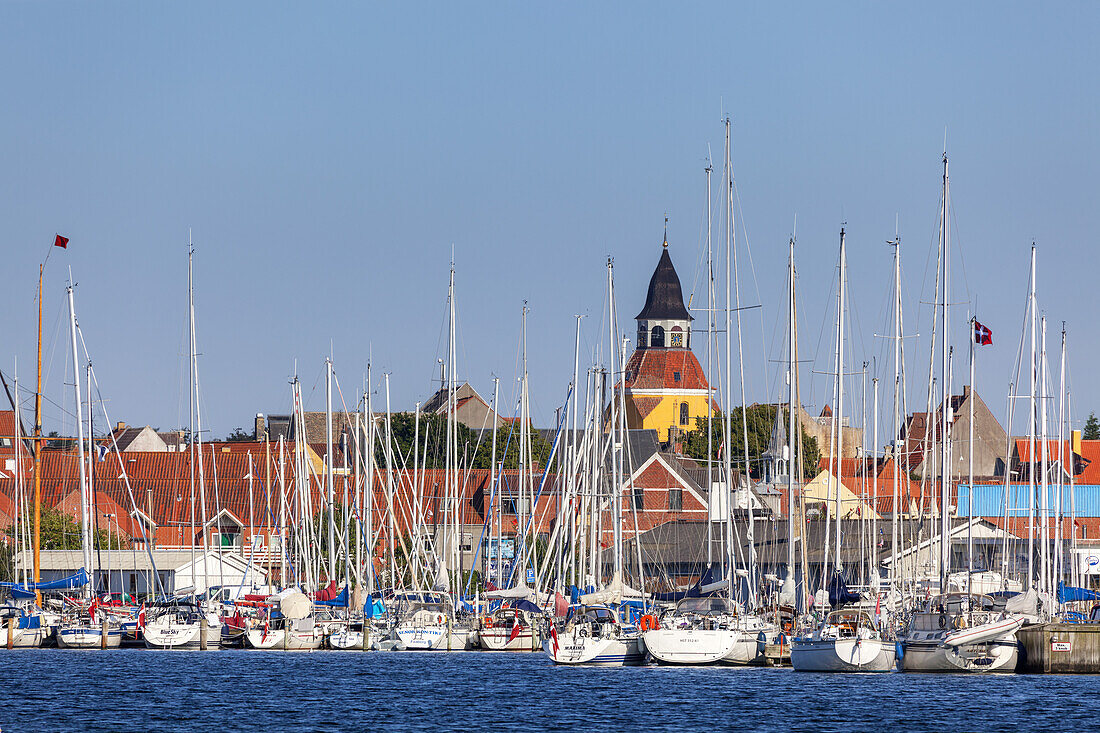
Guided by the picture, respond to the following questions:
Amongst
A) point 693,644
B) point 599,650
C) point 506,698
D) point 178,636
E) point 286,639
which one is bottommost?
point 286,639

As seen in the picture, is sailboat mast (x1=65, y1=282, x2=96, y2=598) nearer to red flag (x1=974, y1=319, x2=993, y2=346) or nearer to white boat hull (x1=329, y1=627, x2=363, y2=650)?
white boat hull (x1=329, y1=627, x2=363, y2=650)

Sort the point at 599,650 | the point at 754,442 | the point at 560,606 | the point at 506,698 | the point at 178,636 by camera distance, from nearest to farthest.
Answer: the point at 506,698
the point at 599,650
the point at 560,606
the point at 178,636
the point at 754,442

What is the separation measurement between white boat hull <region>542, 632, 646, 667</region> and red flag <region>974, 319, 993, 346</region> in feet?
58.3

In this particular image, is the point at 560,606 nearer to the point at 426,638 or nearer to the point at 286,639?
the point at 426,638

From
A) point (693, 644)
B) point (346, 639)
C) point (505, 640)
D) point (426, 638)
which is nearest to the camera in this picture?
point (693, 644)

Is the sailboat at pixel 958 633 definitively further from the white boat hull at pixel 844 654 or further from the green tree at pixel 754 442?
the green tree at pixel 754 442

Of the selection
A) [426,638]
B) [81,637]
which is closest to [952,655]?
[426,638]

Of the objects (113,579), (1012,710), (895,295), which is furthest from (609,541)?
(1012,710)

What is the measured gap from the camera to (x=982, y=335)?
66688 mm

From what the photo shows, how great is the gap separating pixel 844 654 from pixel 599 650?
879 centimetres

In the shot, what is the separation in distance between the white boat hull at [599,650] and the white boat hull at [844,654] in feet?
20.3

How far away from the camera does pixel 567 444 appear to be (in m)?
68.4

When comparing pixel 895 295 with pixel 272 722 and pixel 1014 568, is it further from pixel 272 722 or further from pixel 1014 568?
pixel 272 722

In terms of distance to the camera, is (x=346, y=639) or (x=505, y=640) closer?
(x=346, y=639)
